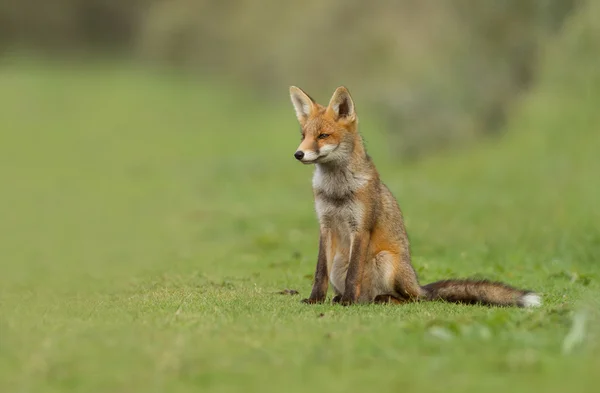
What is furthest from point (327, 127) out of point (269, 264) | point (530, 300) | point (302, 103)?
point (269, 264)

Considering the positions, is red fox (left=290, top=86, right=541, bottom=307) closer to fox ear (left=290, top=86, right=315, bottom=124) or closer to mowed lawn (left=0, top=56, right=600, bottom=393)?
fox ear (left=290, top=86, right=315, bottom=124)

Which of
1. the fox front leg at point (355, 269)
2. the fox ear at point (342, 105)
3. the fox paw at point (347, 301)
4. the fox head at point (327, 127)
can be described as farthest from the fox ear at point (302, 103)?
the fox paw at point (347, 301)

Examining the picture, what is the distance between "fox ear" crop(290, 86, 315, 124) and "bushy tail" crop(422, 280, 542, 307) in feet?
6.32

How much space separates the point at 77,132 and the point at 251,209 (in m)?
20.3

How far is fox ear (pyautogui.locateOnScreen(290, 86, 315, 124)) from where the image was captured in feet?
27.8

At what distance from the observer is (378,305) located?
802cm

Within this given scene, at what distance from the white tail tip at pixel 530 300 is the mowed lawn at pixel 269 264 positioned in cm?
30

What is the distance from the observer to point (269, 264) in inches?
469

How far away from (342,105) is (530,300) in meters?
2.41

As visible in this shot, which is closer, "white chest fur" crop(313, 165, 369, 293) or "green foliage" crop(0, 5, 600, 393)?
"green foliage" crop(0, 5, 600, 393)

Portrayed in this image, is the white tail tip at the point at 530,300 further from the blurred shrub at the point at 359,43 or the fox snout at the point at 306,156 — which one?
the blurred shrub at the point at 359,43

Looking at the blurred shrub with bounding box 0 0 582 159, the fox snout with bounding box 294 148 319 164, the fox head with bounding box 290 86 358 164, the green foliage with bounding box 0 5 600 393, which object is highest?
the blurred shrub with bounding box 0 0 582 159

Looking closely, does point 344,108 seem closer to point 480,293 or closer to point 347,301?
point 347,301

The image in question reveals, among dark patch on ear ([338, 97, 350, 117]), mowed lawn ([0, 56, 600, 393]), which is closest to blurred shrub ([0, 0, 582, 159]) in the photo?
mowed lawn ([0, 56, 600, 393])
